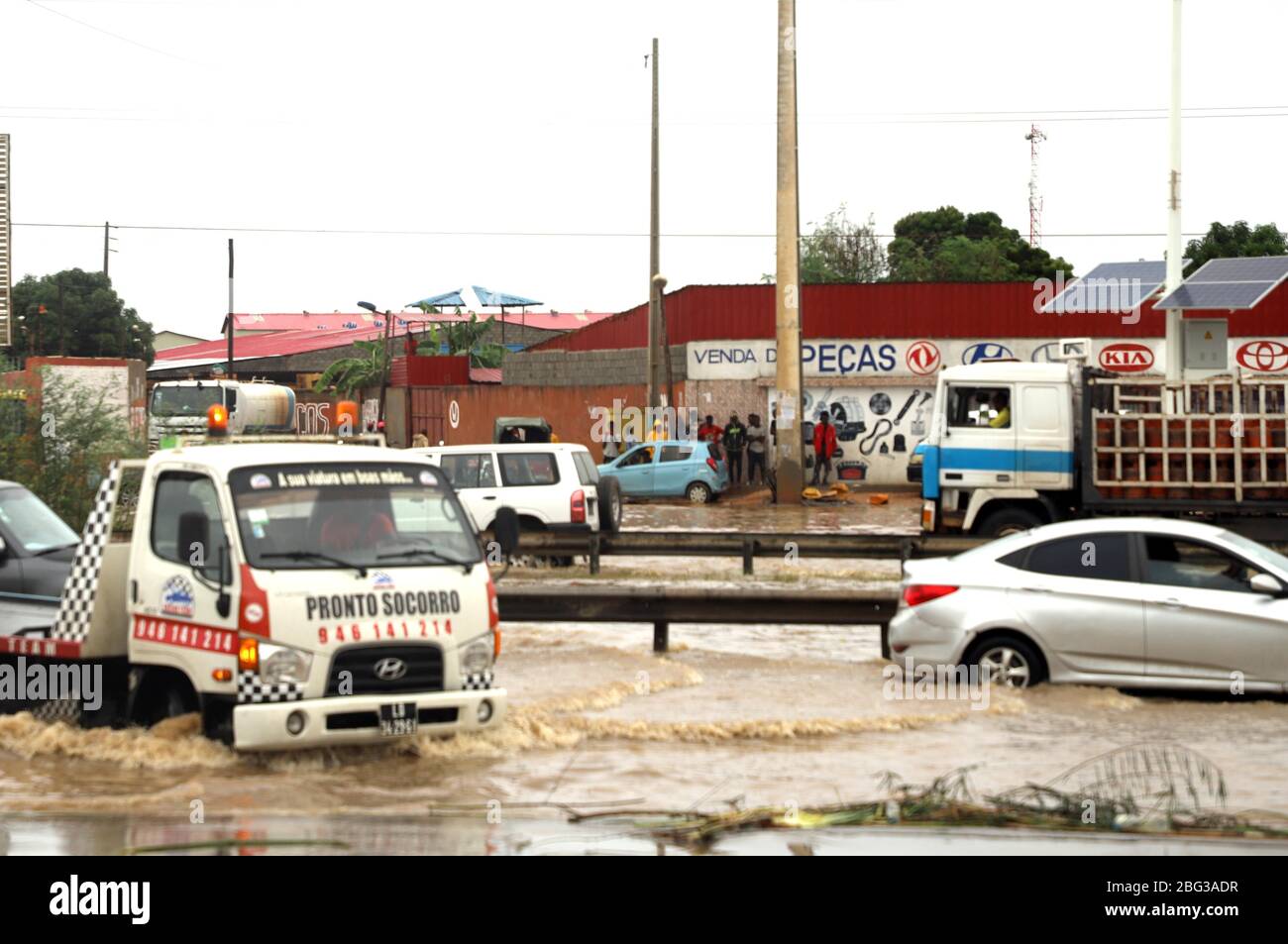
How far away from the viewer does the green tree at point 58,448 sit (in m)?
20.1

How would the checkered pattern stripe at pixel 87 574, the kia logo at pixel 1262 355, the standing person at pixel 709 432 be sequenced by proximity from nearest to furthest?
the checkered pattern stripe at pixel 87 574 → the standing person at pixel 709 432 → the kia logo at pixel 1262 355

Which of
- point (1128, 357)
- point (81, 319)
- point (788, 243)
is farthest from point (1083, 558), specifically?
point (81, 319)

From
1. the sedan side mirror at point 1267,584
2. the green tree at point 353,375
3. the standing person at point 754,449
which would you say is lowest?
the sedan side mirror at point 1267,584

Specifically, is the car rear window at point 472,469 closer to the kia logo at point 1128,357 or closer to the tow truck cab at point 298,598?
the tow truck cab at point 298,598

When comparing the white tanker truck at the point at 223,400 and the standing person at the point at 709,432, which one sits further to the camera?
the standing person at the point at 709,432

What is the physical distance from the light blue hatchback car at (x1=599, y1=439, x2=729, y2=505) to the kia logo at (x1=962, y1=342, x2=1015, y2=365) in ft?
28.2

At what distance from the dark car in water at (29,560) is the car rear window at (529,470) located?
10.1m

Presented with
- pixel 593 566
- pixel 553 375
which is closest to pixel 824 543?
pixel 593 566

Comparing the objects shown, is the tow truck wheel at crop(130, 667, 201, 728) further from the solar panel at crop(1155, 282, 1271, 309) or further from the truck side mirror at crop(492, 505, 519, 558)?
the solar panel at crop(1155, 282, 1271, 309)

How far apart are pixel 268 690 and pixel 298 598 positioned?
533 millimetres
